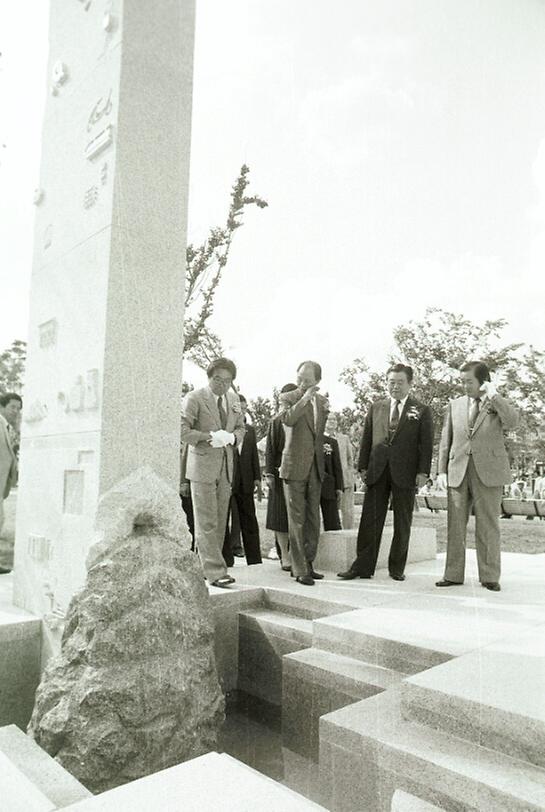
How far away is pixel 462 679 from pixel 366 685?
68 cm

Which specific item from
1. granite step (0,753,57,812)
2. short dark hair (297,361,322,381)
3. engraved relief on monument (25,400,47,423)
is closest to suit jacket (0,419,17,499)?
engraved relief on monument (25,400,47,423)

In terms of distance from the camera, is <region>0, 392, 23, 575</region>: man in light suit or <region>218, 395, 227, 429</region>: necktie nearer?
<region>0, 392, 23, 575</region>: man in light suit

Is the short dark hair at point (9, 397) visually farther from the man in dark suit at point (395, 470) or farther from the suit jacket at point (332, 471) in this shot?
the suit jacket at point (332, 471)

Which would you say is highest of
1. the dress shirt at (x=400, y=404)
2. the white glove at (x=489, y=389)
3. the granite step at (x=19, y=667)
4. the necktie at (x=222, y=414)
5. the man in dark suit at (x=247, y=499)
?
the white glove at (x=489, y=389)

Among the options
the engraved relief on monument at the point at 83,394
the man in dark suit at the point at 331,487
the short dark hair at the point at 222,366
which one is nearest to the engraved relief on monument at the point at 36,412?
the engraved relief on monument at the point at 83,394

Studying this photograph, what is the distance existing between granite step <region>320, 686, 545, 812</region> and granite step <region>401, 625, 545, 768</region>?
40 millimetres

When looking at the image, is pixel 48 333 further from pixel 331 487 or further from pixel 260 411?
pixel 260 411

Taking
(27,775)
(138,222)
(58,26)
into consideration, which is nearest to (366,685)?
(27,775)

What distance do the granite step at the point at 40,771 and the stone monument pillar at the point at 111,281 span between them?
1.08m

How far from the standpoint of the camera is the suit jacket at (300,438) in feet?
16.7

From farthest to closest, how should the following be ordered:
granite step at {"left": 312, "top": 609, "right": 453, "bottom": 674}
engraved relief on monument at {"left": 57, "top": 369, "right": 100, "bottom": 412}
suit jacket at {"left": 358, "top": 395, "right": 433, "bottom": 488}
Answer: suit jacket at {"left": 358, "top": 395, "right": 433, "bottom": 488}
engraved relief on monument at {"left": 57, "top": 369, "right": 100, "bottom": 412}
granite step at {"left": 312, "top": 609, "right": 453, "bottom": 674}

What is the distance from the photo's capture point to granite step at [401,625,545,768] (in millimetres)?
2135

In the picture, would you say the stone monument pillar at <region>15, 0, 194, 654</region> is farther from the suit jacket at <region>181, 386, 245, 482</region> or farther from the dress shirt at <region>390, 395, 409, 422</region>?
the dress shirt at <region>390, 395, 409, 422</region>

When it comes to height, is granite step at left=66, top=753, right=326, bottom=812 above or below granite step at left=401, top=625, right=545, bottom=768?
below
